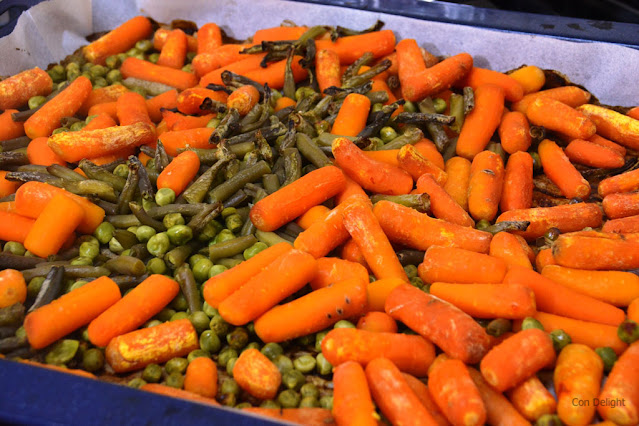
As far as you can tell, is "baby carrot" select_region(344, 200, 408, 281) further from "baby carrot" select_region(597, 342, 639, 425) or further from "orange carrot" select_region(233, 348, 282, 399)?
"baby carrot" select_region(597, 342, 639, 425)

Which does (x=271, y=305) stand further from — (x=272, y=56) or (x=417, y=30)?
(x=417, y=30)

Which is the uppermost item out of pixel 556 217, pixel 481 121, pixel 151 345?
pixel 481 121

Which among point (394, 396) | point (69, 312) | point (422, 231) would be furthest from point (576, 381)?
point (69, 312)

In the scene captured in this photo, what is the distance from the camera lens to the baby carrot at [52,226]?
2355 millimetres

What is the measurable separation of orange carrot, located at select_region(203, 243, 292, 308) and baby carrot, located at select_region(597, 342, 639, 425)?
125 cm

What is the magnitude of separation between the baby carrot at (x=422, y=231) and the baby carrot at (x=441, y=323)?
421mm

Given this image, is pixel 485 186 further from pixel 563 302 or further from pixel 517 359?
pixel 517 359

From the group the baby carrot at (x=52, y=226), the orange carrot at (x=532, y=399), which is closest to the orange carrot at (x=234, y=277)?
the baby carrot at (x=52, y=226)

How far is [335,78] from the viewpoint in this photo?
343 cm

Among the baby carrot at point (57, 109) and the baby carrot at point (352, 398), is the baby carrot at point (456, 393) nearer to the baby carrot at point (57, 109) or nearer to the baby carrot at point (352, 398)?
the baby carrot at point (352, 398)

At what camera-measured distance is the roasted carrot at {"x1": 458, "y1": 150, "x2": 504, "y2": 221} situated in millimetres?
2576

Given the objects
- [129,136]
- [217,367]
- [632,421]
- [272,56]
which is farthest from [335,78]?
[632,421]

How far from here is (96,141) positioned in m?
2.81

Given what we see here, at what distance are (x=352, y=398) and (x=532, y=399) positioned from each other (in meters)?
0.57
